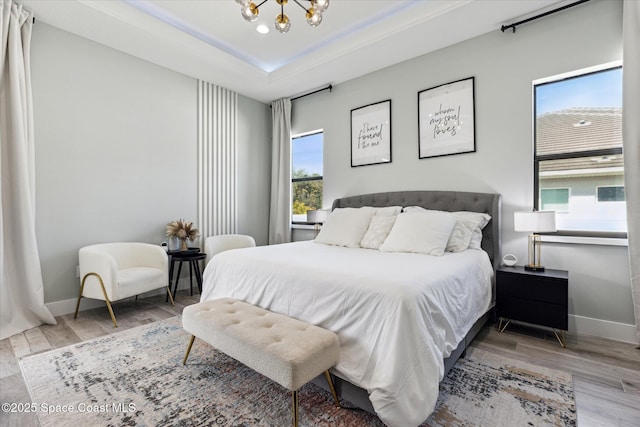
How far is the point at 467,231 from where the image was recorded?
284cm

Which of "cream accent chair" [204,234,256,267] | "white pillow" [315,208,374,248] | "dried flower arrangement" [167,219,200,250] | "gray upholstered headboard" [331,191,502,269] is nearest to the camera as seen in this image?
"gray upholstered headboard" [331,191,502,269]

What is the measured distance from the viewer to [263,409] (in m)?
1.64

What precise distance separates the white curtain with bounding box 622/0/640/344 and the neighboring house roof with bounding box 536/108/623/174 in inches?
8.8

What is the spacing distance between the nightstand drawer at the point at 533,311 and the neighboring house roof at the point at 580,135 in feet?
4.30

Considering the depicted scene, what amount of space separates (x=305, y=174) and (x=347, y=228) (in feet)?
6.45

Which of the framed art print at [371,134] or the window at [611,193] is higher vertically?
the framed art print at [371,134]

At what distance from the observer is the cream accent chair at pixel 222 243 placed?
406cm

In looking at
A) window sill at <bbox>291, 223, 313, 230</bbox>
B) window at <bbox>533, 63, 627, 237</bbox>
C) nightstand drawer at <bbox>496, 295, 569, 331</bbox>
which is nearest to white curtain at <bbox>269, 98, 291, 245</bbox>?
window sill at <bbox>291, 223, 313, 230</bbox>

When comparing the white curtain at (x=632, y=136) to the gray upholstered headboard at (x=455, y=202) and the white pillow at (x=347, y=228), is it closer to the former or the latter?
the gray upholstered headboard at (x=455, y=202)

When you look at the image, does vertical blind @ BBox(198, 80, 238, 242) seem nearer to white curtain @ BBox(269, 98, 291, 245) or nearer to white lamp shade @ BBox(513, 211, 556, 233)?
white curtain @ BBox(269, 98, 291, 245)

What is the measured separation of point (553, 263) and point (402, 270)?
1937mm

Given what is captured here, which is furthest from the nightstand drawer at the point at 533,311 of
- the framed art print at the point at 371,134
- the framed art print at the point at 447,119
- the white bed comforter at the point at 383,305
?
the framed art print at the point at 371,134

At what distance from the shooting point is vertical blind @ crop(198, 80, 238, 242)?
434cm

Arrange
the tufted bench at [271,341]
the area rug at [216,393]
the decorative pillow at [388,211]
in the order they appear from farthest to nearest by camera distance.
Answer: the decorative pillow at [388,211] < the area rug at [216,393] < the tufted bench at [271,341]
